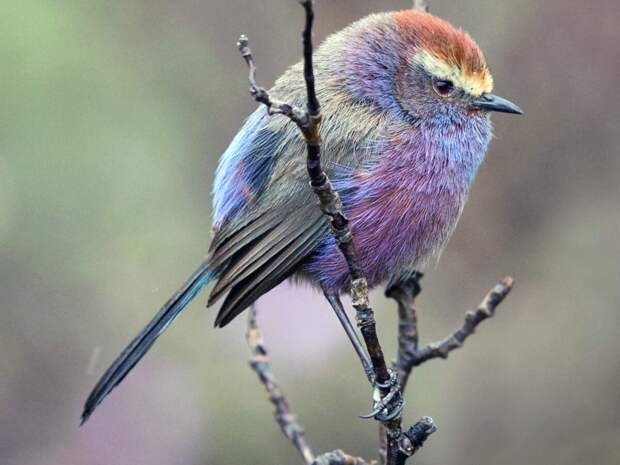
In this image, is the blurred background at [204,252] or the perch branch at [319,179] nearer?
the perch branch at [319,179]

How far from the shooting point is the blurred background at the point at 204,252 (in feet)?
21.6

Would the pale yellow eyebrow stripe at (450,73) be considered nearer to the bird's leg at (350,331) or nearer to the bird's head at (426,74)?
the bird's head at (426,74)

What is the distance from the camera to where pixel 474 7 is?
25.2 ft

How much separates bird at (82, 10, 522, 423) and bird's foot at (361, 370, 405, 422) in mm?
771

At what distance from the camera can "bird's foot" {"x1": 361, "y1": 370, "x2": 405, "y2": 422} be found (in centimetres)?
407

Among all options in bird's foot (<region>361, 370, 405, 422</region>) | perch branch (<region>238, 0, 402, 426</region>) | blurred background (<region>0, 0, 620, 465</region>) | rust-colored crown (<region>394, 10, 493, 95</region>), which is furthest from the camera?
blurred background (<region>0, 0, 620, 465</region>)

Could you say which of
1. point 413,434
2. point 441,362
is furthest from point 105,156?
point 413,434

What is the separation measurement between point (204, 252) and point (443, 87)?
3.00 m

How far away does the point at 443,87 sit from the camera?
16.2 ft

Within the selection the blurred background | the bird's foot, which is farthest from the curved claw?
the blurred background

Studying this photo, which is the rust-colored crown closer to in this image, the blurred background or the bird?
the bird

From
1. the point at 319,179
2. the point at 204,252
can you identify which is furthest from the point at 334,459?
the point at 204,252

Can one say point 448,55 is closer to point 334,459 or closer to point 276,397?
point 276,397

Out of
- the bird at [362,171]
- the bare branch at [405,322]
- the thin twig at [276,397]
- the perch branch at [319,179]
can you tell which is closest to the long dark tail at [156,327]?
the bird at [362,171]
